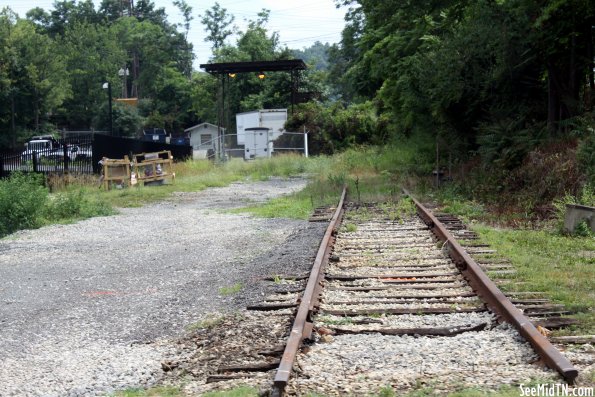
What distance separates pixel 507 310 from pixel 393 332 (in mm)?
971

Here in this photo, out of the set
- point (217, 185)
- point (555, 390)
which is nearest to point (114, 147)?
point (217, 185)

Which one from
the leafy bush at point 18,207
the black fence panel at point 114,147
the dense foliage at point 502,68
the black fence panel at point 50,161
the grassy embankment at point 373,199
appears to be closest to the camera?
the grassy embankment at point 373,199

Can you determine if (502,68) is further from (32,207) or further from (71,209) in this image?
(32,207)

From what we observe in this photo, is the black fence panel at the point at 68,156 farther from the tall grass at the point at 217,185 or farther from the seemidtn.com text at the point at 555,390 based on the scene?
the seemidtn.com text at the point at 555,390

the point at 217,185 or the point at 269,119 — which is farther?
the point at 269,119

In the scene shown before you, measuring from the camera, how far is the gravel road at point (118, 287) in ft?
18.3

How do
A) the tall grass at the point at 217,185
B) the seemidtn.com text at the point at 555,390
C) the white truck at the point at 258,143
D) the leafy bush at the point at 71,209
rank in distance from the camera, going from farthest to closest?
the white truck at the point at 258,143, the leafy bush at the point at 71,209, the tall grass at the point at 217,185, the seemidtn.com text at the point at 555,390

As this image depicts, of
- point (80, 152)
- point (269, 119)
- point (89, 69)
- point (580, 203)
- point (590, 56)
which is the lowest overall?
point (580, 203)

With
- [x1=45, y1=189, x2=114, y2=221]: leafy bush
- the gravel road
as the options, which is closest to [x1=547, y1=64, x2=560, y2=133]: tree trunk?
the gravel road

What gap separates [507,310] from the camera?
6051mm

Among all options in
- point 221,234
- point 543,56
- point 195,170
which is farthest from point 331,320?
point 195,170

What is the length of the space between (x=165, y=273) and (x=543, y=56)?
43.4 ft

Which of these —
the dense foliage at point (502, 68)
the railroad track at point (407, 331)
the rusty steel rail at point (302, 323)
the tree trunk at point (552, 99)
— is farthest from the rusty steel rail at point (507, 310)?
the tree trunk at point (552, 99)

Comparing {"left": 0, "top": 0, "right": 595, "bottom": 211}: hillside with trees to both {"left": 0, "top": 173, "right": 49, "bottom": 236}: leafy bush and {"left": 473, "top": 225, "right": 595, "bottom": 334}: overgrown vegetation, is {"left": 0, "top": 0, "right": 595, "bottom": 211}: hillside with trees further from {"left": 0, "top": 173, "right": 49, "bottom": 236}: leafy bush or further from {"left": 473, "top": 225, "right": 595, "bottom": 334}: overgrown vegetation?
{"left": 0, "top": 173, "right": 49, "bottom": 236}: leafy bush
